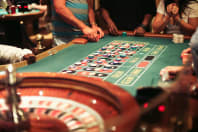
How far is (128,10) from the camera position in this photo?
430 cm

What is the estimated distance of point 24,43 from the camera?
269 inches

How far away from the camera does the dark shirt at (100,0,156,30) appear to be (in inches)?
161

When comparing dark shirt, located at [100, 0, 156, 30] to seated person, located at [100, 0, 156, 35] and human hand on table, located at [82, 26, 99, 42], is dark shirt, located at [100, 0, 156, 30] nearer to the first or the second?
seated person, located at [100, 0, 156, 35]

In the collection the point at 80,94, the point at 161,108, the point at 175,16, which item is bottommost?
the point at 80,94

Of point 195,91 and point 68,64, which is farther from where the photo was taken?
point 68,64

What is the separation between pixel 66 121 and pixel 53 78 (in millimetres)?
351

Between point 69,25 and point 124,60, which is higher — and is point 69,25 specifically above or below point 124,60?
above

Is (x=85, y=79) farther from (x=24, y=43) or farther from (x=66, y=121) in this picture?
(x=24, y=43)

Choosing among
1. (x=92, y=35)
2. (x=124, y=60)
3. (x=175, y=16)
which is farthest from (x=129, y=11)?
(x=124, y=60)

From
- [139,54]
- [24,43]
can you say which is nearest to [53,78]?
[139,54]

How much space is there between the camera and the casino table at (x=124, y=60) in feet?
6.23

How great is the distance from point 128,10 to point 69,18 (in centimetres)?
133

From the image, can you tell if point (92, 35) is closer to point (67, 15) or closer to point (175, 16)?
point (67, 15)

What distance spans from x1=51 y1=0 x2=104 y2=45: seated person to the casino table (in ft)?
1.52
